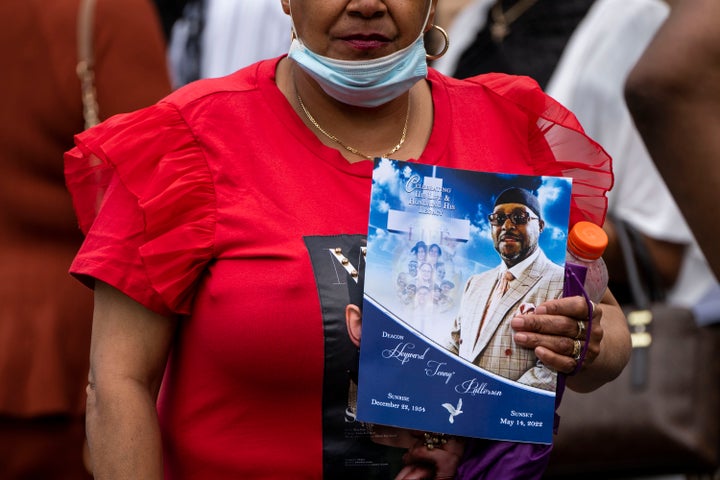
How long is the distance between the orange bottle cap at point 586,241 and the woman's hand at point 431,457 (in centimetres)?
41

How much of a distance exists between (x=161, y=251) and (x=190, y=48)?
299 centimetres

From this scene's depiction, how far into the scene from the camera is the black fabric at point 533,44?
4.70 m

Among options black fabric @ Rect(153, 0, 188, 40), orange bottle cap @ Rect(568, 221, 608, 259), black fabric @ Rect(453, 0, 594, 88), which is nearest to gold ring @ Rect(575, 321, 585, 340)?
orange bottle cap @ Rect(568, 221, 608, 259)

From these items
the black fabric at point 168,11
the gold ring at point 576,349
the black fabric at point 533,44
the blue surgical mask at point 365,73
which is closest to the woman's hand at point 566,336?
the gold ring at point 576,349

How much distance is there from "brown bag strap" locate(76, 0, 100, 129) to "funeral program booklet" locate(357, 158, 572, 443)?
4.10 feet

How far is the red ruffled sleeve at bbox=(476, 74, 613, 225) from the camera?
288 cm

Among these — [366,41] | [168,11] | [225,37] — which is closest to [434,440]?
[366,41]

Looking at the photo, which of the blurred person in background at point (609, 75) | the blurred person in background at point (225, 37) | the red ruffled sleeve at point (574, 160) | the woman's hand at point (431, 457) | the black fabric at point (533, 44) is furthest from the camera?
the blurred person in background at point (225, 37)

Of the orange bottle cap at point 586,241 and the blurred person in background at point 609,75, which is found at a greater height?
the orange bottle cap at point 586,241

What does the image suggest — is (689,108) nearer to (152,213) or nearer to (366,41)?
(366,41)

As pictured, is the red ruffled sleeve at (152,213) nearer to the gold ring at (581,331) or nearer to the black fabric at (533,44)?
the gold ring at (581,331)

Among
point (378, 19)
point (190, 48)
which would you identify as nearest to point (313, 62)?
point (378, 19)

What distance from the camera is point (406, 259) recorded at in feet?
8.45

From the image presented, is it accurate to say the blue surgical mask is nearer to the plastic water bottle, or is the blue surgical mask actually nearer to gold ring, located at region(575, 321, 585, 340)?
the plastic water bottle
